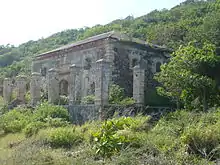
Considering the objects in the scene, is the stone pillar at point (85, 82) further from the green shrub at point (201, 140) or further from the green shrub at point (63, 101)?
the green shrub at point (201, 140)

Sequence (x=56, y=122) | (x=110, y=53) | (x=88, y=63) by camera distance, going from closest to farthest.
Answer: (x=56, y=122)
(x=110, y=53)
(x=88, y=63)

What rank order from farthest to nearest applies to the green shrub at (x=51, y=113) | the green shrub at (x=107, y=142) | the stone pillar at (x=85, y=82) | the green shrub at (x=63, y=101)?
the stone pillar at (x=85, y=82) < the green shrub at (x=63, y=101) < the green shrub at (x=51, y=113) < the green shrub at (x=107, y=142)

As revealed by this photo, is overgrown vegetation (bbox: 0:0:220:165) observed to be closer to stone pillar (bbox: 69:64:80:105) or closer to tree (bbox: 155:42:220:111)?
tree (bbox: 155:42:220:111)

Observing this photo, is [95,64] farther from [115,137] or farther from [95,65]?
[115,137]

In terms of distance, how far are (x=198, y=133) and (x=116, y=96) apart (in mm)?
8871

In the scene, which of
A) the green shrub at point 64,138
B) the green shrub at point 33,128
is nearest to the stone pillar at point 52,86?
the green shrub at point 33,128

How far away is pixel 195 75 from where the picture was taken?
49.6 feet

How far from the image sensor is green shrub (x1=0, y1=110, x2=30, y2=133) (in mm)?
16469

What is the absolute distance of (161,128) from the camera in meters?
11.5

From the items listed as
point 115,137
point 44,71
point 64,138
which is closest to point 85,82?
point 44,71

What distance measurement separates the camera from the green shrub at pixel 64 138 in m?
12.2

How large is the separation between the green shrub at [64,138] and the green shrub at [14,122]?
428cm

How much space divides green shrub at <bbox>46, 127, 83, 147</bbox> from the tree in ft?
19.6

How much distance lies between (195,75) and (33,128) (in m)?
7.83
